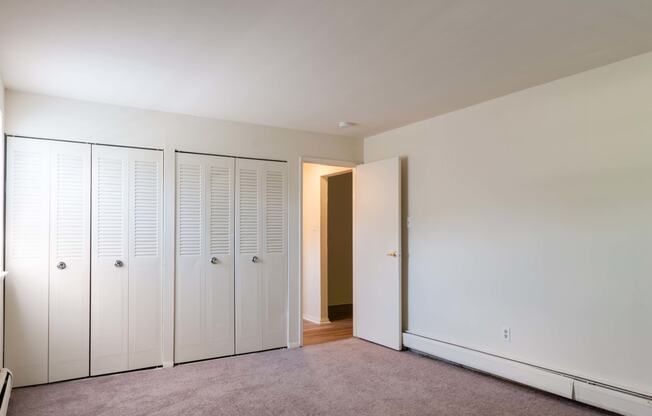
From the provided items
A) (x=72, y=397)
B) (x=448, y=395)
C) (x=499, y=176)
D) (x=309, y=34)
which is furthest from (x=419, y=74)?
(x=72, y=397)

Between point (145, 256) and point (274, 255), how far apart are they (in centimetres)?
124

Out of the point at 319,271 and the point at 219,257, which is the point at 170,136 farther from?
the point at 319,271

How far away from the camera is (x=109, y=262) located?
3.60 m

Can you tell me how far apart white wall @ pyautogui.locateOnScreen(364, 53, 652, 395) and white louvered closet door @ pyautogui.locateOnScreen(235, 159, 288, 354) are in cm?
139

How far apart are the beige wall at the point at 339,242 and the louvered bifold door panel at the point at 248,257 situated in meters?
2.61

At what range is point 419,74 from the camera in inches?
116

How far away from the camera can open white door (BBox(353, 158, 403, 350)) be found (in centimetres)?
433

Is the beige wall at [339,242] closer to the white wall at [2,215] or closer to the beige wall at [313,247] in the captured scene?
the beige wall at [313,247]

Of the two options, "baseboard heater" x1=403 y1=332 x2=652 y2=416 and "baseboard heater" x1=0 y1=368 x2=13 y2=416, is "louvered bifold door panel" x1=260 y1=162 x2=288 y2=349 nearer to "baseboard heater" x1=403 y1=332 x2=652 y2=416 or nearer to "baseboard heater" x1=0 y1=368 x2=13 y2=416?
"baseboard heater" x1=403 y1=332 x2=652 y2=416

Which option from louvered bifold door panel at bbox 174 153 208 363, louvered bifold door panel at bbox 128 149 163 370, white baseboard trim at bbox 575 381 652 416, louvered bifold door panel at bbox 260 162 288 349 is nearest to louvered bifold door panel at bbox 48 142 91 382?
louvered bifold door panel at bbox 128 149 163 370

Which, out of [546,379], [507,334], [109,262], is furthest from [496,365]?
[109,262]

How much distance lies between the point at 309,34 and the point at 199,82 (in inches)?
44.9

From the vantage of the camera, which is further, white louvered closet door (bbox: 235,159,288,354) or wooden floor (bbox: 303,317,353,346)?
wooden floor (bbox: 303,317,353,346)

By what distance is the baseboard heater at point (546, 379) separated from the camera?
2.63m
